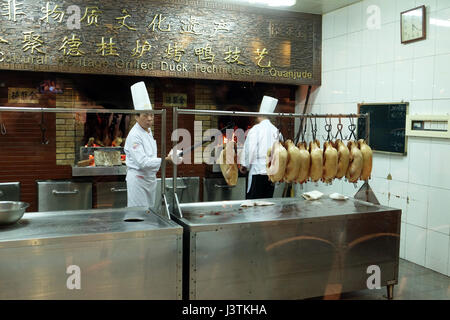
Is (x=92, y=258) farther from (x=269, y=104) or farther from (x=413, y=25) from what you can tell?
(x=413, y=25)

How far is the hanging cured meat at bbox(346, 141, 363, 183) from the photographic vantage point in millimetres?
3502

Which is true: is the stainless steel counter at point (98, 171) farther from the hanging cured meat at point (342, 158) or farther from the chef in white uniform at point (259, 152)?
the hanging cured meat at point (342, 158)

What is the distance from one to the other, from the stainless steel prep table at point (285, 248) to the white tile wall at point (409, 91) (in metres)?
0.99

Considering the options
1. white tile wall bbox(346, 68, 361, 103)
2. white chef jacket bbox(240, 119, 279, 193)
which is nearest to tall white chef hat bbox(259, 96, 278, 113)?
white chef jacket bbox(240, 119, 279, 193)

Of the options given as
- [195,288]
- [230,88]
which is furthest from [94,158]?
[195,288]

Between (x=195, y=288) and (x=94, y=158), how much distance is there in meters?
2.76

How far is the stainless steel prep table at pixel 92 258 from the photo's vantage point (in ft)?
8.08

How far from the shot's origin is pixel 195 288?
286 centimetres

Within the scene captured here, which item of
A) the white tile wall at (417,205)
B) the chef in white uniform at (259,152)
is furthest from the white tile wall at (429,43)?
the chef in white uniform at (259,152)

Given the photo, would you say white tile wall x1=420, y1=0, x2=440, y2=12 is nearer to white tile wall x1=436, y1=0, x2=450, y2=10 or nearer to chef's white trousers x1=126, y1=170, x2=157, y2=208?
white tile wall x1=436, y1=0, x2=450, y2=10

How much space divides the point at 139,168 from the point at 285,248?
1.90 metres

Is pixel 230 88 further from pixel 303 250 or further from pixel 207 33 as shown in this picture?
pixel 303 250

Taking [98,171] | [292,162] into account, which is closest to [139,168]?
[98,171]

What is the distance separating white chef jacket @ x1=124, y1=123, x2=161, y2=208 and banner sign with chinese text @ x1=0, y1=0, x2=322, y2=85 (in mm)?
901
